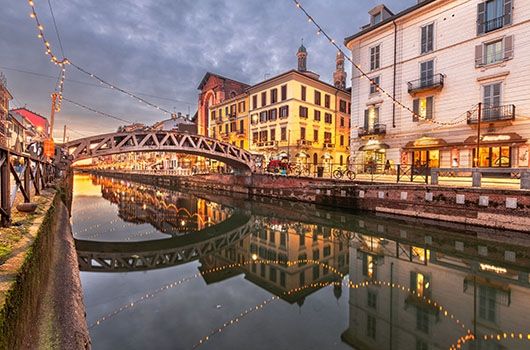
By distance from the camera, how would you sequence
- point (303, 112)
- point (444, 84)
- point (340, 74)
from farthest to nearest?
point (340, 74), point (303, 112), point (444, 84)

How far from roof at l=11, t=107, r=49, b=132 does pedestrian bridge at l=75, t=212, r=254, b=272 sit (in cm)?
8104

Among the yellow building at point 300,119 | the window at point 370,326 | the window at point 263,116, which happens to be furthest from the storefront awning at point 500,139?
the window at point 263,116

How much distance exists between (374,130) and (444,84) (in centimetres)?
632

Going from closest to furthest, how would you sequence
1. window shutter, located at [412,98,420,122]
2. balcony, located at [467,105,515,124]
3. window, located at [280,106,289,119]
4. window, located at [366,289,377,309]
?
1. window, located at [366,289,377,309]
2. balcony, located at [467,105,515,124]
3. window shutter, located at [412,98,420,122]
4. window, located at [280,106,289,119]

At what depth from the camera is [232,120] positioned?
46.2 m

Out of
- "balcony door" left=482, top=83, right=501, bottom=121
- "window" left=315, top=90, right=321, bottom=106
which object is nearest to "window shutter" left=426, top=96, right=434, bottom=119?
"balcony door" left=482, top=83, right=501, bottom=121

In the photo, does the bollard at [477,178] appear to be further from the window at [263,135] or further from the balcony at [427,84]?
the window at [263,135]

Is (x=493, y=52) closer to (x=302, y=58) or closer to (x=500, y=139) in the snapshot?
(x=500, y=139)

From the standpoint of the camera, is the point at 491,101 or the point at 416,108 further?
the point at 416,108

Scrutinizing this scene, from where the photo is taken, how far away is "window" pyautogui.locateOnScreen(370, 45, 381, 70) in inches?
1049

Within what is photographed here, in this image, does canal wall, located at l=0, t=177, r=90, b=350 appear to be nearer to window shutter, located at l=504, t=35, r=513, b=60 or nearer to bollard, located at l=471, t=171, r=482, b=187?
bollard, located at l=471, t=171, r=482, b=187

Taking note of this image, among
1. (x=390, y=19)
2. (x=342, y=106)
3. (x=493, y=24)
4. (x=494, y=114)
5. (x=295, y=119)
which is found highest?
(x=390, y=19)

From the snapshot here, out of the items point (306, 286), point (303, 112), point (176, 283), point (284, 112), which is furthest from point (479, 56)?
point (176, 283)

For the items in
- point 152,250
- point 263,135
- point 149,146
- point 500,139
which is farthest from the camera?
point 263,135
